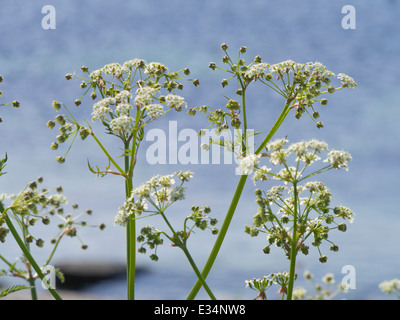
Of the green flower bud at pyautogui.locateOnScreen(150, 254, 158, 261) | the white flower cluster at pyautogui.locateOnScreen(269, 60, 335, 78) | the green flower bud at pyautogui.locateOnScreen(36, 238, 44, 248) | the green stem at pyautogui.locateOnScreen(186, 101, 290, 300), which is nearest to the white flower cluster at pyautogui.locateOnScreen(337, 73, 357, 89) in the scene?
the white flower cluster at pyautogui.locateOnScreen(269, 60, 335, 78)

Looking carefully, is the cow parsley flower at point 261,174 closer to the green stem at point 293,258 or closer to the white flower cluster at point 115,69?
the green stem at point 293,258

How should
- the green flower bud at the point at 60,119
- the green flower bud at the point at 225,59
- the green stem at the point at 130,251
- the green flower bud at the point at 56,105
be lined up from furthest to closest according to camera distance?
the green flower bud at the point at 225,59 < the green flower bud at the point at 56,105 < the green flower bud at the point at 60,119 < the green stem at the point at 130,251

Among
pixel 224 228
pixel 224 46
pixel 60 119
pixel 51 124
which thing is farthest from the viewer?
pixel 224 46

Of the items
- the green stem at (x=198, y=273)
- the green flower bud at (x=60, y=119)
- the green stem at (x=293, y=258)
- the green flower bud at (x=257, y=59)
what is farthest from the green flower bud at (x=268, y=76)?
the green flower bud at (x=60, y=119)

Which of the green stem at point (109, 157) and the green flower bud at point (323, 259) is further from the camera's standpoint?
the green stem at point (109, 157)

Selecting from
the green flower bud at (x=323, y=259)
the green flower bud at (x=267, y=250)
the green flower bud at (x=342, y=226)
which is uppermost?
the green flower bud at (x=342, y=226)

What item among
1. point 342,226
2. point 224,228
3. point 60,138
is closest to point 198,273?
point 224,228

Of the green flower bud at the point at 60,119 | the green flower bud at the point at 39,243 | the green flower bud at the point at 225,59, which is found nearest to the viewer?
the green flower bud at the point at 39,243

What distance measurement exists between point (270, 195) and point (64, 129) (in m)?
2.36

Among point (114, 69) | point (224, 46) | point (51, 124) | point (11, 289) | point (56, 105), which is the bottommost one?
point (11, 289)

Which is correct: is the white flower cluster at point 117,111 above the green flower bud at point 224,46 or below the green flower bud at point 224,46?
below

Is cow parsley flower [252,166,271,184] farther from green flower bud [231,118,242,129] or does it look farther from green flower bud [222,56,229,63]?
green flower bud [222,56,229,63]

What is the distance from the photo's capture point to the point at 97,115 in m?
5.49

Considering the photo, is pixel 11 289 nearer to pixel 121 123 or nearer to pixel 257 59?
pixel 121 123
